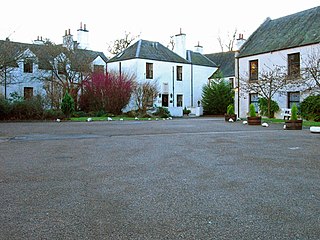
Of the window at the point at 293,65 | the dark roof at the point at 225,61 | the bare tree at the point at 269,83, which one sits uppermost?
the dark roof at the point at 225,61

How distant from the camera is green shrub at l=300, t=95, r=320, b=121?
24625 mm

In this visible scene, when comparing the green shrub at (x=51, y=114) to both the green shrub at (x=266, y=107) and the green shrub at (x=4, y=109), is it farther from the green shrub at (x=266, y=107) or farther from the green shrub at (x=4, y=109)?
the green shrub at (x=266, y=107)

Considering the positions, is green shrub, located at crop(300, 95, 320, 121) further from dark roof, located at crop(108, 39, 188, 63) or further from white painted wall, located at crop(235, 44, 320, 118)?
dark roof, located at crop(108, 39, 188, 63)

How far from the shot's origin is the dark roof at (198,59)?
148ft

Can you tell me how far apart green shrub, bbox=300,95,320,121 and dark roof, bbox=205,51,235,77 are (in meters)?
17.2

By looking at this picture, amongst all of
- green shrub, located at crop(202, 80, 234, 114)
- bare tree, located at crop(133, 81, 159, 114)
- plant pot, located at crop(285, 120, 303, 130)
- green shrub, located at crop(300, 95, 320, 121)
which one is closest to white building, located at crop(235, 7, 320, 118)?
green shrub, located at crop(300, 95, 320, 121)

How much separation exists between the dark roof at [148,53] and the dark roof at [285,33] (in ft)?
34.4

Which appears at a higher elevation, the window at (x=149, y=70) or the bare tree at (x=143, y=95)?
the window at (x=149, y=70)

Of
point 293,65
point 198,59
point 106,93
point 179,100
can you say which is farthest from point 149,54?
point 293,65

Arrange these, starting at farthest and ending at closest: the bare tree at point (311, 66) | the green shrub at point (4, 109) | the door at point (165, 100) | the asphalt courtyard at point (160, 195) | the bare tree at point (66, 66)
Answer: the door at point (165, 100) < the bare tree at point (66, 66) < the bare tree at point (311, 66) < the green shrub at point (4, 109) < the asphalt courtyard at point (160, 195)

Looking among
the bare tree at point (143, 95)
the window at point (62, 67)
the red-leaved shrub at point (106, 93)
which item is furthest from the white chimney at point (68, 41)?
the bare tree at point (143, 95)

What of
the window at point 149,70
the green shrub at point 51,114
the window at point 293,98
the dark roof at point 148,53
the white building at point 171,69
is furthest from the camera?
the window at point 149,70

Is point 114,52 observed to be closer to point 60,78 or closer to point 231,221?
point 60,78

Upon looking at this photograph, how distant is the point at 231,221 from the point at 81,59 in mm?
33350
